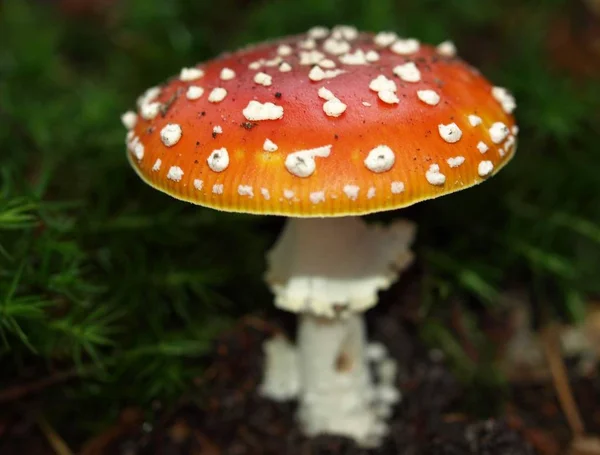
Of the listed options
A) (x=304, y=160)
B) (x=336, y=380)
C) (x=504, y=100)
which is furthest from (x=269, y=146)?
(x=336, y=380)

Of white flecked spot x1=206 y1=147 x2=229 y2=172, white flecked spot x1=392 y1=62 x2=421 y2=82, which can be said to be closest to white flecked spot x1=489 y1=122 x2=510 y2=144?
white flecked spot x1=392 y1=62 x2=421 y2=82

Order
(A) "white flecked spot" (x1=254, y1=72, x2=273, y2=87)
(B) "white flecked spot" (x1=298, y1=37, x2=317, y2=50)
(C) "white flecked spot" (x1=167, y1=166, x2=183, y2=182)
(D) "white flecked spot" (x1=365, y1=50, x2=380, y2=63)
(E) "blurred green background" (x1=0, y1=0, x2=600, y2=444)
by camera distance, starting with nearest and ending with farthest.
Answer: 1. (C) "white flecked spot" (x1=167, y1=166, x2=183, y2=182)
2. (A) "white flecked spot" (x1=254, y1=72, x2=273, y2=87)
3. (D) "white flecked spot" (x1=365, y1=50, x2=380, y2=63)
4. (B) "white flecked spot" (x1=298, y1=37, x2=317, y2=50)
5. (E) "blurred green background" (x1=0, y1=0, x2=600, y2=444)

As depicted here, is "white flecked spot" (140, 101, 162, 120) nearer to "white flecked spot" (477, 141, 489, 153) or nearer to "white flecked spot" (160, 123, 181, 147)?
"white flecked spot" (160, 123, 181, 147)

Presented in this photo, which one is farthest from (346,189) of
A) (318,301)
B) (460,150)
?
(318,301)

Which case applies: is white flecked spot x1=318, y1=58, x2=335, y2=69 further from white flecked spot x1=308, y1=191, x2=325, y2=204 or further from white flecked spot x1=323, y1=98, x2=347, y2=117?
white flecked spot x1=308, y1=191, x2=325, y2=204

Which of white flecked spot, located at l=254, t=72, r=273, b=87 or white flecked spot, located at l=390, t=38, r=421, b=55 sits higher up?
white flecked spot, located at l=390, t=38, r=421, b=55

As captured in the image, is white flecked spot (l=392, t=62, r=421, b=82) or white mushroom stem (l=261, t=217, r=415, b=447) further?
white mushroom stem (l=261, t=217, r=415, b=447)

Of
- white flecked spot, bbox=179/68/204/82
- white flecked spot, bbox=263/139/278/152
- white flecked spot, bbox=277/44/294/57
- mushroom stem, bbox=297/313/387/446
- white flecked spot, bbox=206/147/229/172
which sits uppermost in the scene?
white flecked spot, bbox=277/44/294/57

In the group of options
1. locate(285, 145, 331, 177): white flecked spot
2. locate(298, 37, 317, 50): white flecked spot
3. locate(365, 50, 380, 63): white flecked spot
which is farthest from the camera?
locate(298, 37, 317, 50): white flecked spot
